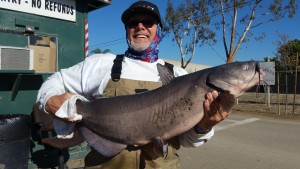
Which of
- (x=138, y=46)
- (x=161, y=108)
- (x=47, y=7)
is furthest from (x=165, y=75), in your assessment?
(x=47, y=7)

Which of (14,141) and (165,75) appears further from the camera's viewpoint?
(14,141)

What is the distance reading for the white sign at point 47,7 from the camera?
17.5ft

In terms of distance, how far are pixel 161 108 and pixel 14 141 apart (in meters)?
3.11

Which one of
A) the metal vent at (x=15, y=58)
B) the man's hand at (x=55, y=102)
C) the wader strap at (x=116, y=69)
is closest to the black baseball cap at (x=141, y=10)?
the wader strap at (x=116, y=69)

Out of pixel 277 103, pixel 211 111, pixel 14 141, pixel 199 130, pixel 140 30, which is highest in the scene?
pixel 140 30

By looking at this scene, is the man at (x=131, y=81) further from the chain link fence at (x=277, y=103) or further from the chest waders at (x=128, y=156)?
the chain link fence at (x=277, y=103)

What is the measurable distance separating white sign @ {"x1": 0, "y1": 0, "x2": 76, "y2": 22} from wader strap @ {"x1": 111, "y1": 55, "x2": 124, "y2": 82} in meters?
3.26

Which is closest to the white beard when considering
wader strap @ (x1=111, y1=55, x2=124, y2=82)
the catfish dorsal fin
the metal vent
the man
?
the man

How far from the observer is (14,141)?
4.73 m

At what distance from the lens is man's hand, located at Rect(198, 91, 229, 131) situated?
7.49 ft

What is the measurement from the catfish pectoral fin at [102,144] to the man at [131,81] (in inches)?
5.9

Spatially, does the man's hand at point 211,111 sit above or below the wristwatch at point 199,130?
above

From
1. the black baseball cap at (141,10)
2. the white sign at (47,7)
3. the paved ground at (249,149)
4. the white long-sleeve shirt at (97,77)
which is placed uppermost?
the white sign at (47,7)

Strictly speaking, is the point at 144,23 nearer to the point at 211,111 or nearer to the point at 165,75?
the point at 165,75
